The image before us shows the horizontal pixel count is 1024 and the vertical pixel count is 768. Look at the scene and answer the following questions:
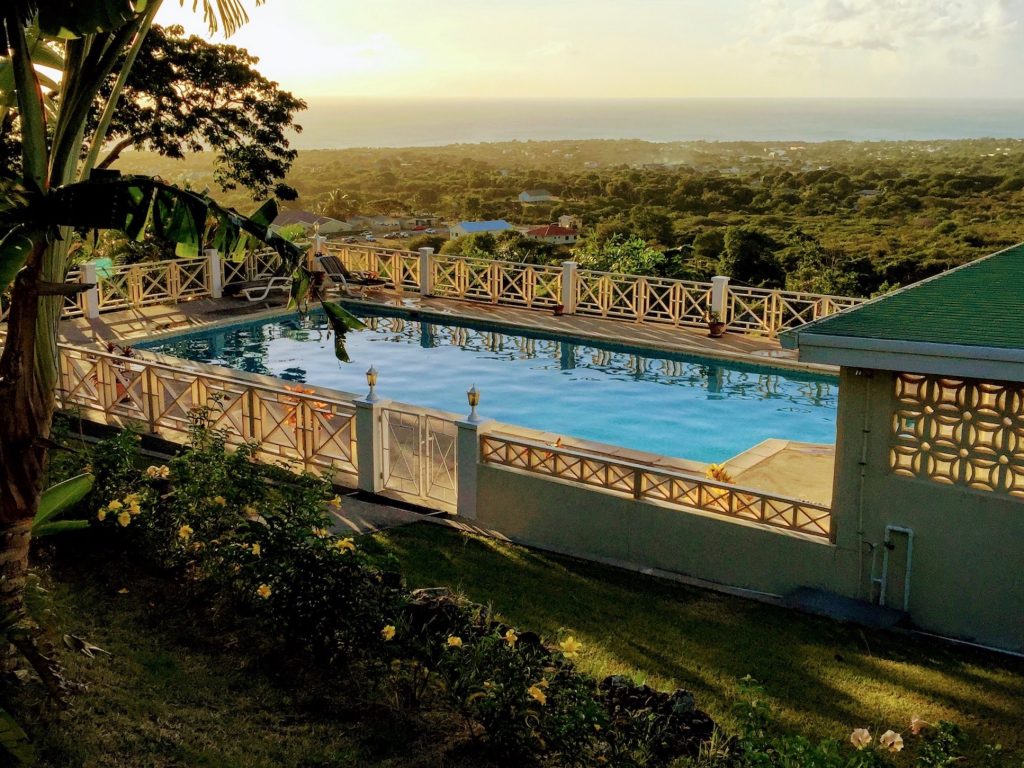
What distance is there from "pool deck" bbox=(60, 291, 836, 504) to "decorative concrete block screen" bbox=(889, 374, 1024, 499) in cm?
373


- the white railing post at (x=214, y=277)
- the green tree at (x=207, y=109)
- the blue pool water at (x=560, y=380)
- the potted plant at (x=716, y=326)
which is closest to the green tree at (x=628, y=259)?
the blue pool water at (x=560, y=380)

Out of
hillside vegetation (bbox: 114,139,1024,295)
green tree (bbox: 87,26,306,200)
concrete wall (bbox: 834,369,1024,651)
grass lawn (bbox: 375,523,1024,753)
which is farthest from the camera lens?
hillside vegetation (bbox: 114,139,1024,295)

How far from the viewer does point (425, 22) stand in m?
34.6

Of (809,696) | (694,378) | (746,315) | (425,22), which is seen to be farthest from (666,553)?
(425,22)

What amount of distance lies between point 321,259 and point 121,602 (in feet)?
53.7

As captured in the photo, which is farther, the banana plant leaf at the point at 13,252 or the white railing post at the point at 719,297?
the white railing post at the point at 719,297

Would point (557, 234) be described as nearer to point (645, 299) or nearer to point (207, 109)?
point (207, 109)

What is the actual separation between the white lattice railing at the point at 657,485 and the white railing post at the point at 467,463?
0.07 m

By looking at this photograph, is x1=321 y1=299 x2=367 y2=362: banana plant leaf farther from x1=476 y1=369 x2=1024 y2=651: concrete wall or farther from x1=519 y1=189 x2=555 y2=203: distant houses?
x1=519 y1=189 x2=555 y2=203: distant houses

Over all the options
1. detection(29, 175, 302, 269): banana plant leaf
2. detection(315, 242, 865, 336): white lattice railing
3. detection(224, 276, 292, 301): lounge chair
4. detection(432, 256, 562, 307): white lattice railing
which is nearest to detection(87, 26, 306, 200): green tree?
detection(224, 276, 292, 301): lounge chair

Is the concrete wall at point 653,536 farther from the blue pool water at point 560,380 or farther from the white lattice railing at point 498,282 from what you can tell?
A: the white lattice railing at point 498,282

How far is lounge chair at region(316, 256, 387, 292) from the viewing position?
22.5m

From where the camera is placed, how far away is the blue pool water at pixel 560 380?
46.8 feet

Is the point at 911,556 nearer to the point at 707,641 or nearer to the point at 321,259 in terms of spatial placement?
the point at 707,641
